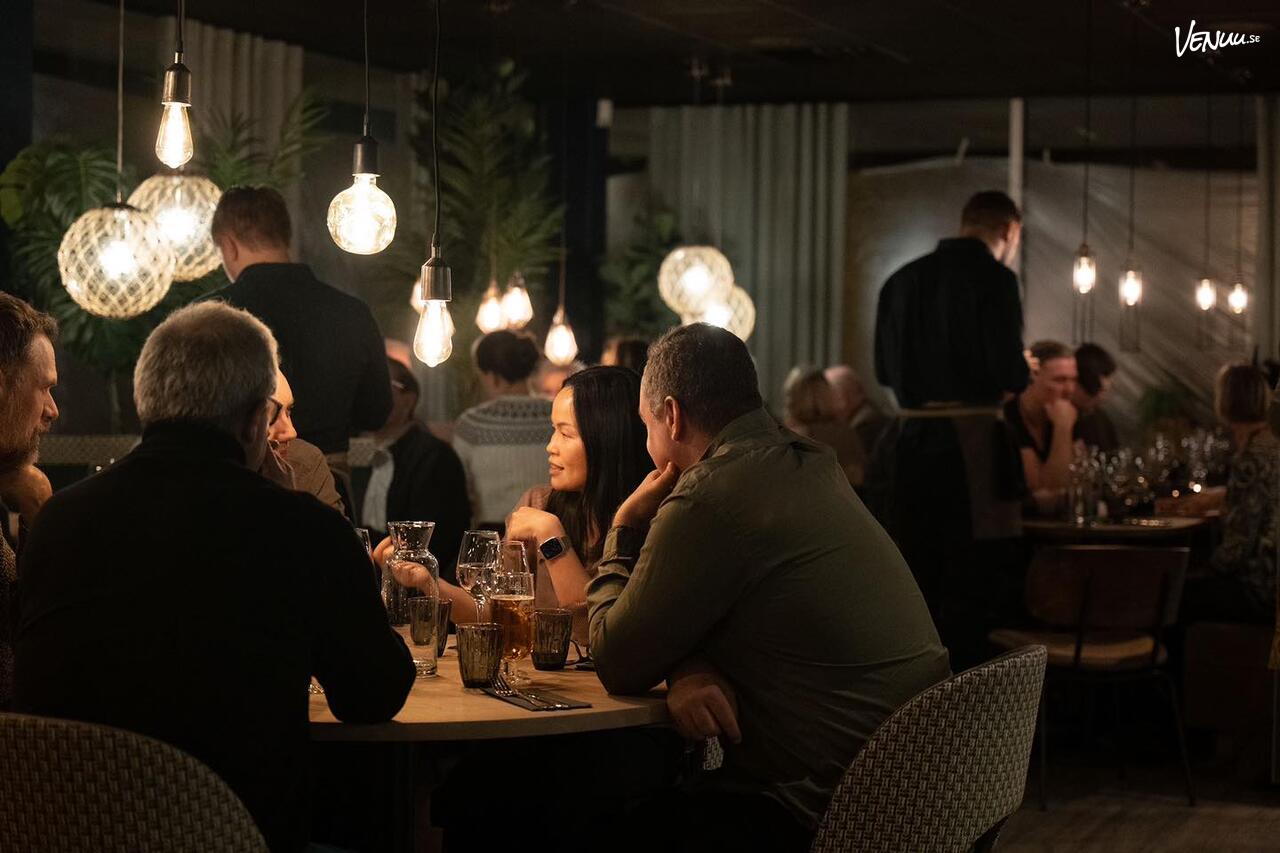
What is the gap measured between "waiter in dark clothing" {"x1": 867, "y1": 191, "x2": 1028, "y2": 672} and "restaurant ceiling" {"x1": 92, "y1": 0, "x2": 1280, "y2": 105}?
2026mm

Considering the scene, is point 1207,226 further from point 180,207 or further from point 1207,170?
point 180,207

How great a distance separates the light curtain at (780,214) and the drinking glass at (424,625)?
27.9ft

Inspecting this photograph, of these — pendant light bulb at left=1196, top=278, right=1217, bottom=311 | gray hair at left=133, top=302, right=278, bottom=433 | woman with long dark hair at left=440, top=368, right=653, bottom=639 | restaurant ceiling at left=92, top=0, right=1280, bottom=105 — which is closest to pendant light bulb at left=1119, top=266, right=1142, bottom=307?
restaurant ceiling at left=92, top=0, right=1280, bottom=105

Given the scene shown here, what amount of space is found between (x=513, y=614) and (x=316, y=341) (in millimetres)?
2156

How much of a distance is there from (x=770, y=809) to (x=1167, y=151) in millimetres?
9524

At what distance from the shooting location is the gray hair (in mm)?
2518

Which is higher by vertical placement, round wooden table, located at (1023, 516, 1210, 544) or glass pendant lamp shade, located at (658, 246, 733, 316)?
glass pendant lamp shade, located at (658, 246, 733, 316)

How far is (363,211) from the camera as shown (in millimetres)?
3795

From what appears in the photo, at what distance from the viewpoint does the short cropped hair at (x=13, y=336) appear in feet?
10.9

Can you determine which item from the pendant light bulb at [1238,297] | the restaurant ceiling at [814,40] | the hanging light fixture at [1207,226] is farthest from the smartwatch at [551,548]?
the hanging light fixture at [1207,226]

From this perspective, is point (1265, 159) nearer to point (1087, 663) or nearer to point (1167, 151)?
point (1167, 151)

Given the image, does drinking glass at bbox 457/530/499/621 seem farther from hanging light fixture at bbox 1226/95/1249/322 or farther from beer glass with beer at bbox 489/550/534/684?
hanging light fixture at bbox 1226/95/1249/322

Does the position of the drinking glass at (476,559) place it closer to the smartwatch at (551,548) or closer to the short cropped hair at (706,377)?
the smartwatch at (551,548)

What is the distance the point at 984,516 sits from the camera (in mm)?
6477
